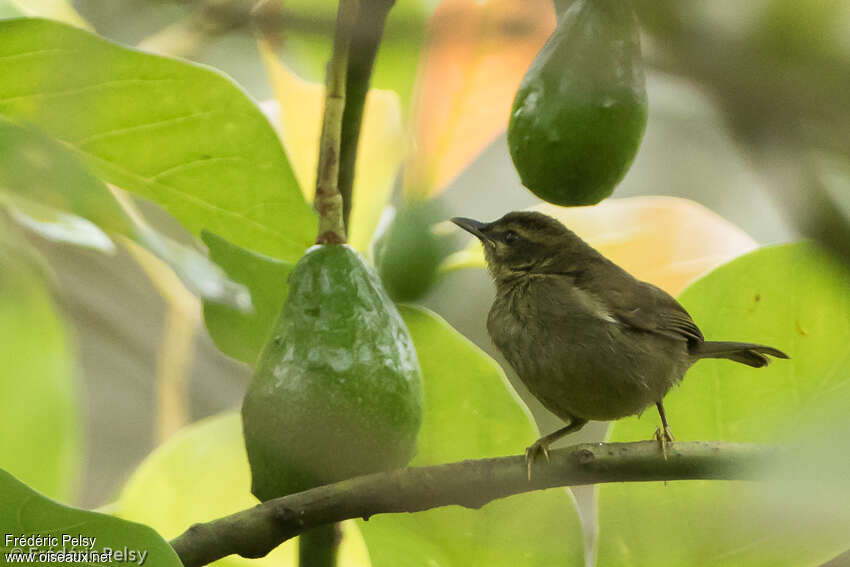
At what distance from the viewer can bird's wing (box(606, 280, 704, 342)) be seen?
162cm

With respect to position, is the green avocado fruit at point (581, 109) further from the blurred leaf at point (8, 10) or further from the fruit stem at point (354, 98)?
the blurred leaf at point (8, 10)

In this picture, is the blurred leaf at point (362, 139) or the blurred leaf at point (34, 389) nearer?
the blurred leaf at point (34, 389)

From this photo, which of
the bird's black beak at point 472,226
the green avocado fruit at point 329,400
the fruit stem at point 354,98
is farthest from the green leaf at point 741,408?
the bird's black beak at point 472,226

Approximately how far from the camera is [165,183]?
3.08 ft

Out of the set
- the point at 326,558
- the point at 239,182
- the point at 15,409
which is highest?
the point at 239,182

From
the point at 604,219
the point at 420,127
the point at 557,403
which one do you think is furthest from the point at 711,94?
the point at 557,403

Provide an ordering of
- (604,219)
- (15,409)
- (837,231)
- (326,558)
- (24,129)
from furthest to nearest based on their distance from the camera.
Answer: (604,219)
(15,409)
(326,558)
(24,129)
(837,231)

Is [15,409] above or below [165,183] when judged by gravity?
below

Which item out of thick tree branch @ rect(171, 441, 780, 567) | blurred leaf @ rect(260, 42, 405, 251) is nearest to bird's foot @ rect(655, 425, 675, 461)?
thick tree branch @ rect(171, 441, 780, 567)

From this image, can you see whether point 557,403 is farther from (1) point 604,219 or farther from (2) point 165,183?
(2) point 165,183

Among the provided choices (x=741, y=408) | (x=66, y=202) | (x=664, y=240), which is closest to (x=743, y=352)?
(x=741, y=408)

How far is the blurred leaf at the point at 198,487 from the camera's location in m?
1.19

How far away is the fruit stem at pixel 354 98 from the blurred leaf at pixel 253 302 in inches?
3.6

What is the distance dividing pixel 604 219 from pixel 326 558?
0.70 metres
